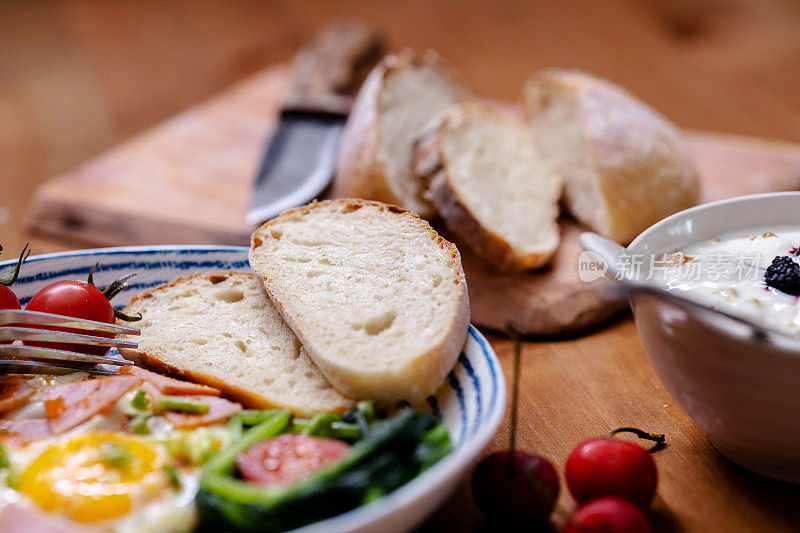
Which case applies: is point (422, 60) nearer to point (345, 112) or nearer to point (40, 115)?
point (345, 112)

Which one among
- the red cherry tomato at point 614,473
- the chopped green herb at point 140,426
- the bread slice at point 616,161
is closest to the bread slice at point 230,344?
the chopped green herb at point 140,426

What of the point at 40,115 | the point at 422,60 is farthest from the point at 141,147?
the point at 422,60

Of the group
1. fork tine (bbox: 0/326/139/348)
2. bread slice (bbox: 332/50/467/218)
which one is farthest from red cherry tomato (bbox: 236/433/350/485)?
bread slice (bbox: 332/50/467/218)

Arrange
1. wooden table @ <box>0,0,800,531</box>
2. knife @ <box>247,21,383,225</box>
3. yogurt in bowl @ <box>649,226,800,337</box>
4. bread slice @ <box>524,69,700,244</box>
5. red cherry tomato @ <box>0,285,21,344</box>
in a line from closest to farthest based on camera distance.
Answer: yogurt in bowl @ <box>649,226,800,337</box> < red cherry tomato @ <box>0,285,21,344</box> < bread slice @ <box>524,69,700,244</box> < knife @ <box>247,21,383,225</box> < wooden table @ <box>0,0,800,531</box>

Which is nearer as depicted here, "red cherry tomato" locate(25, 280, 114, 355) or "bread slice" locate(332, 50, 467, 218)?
"red cherry tomato" locate(25, 280, 114, 355)

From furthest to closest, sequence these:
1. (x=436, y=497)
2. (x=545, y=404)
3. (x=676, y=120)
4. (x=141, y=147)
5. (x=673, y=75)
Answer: (x=673, y=75), (x=676, y=120), (x=141, y=147), (x=545, y=404), (x=436, y=497)

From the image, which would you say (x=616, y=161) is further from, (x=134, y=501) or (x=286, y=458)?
(x=134, y=501)

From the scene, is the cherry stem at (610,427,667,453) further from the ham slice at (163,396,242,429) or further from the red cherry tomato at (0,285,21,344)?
the red cherry tomato at (0,285,21,344)
